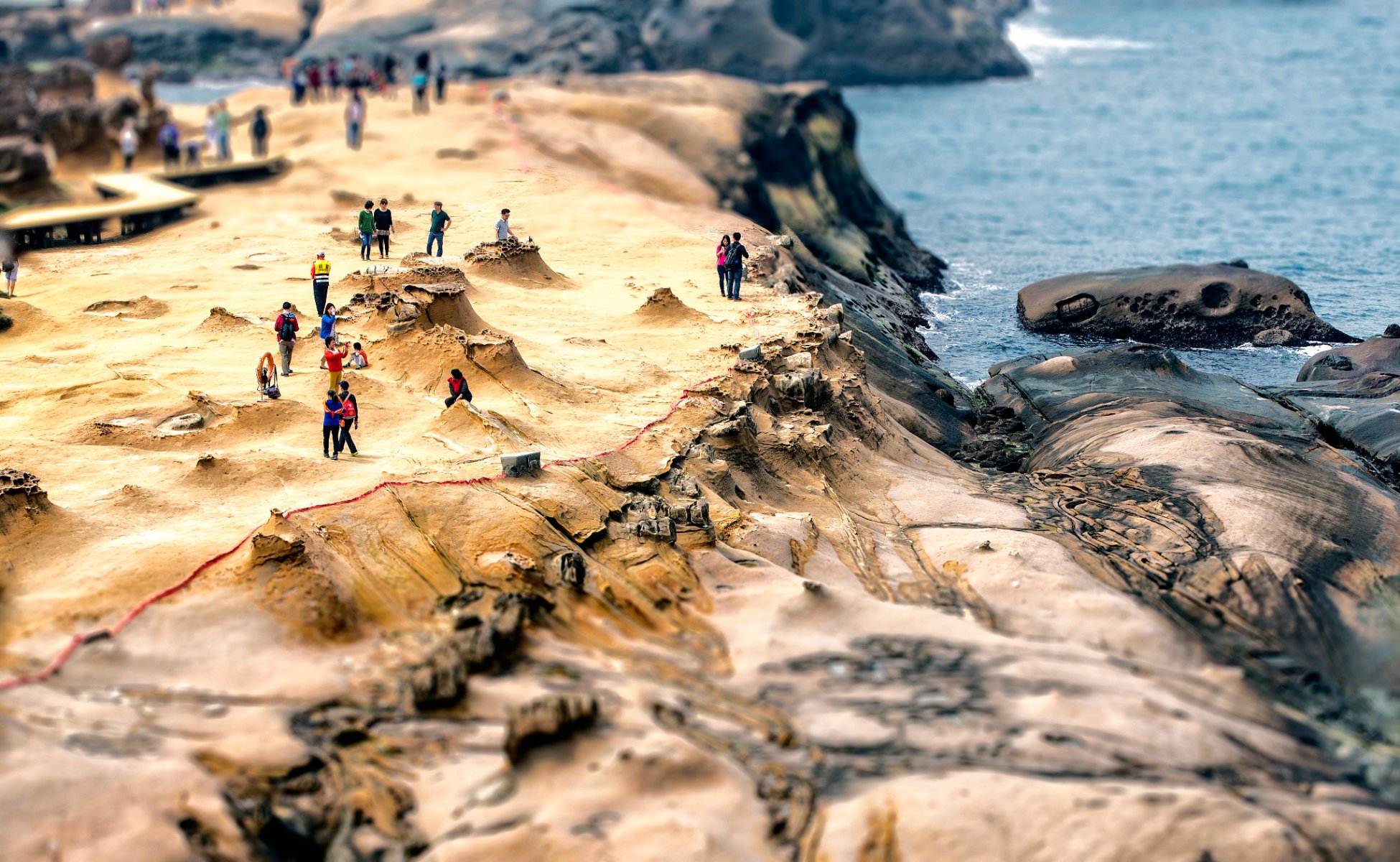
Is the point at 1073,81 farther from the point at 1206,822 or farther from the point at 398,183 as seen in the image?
the point at 1206,822

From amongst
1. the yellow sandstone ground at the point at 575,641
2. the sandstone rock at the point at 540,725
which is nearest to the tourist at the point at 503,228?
the yellow sandstone ground at the point at 575,641

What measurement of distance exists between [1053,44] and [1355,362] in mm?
68354

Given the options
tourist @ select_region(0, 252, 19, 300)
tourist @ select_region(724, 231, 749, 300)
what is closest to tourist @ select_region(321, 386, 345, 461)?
tourist @ select_region(724, 231, 749, 300)

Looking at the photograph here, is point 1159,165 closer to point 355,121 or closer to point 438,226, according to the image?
point 355,121

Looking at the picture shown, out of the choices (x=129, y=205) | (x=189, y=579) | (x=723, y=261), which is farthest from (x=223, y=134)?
(x=189, y=579)

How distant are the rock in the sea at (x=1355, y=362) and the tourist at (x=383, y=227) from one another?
18.0m

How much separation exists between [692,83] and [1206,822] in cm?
3408

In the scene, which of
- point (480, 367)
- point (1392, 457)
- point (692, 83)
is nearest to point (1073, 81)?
point (692, 83)

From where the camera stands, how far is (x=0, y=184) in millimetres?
30484

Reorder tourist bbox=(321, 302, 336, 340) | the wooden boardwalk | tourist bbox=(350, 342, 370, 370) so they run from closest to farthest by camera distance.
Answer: tourist bbox=(350, 342, 370, 370)
tourist bbox=(321, 302, 336, 340)
the wooden boardwalk

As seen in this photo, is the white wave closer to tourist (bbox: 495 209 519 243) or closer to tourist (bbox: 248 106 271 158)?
tourist (bbox: 248 106 271 158)

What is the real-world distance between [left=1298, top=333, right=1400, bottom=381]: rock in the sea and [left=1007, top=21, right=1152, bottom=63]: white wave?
6021 centimetres

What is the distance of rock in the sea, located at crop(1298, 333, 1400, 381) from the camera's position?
26.6 metres

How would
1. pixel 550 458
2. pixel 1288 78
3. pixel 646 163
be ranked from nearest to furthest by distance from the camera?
pixel 550 458
pixel 646 163
pixel 1288 78
